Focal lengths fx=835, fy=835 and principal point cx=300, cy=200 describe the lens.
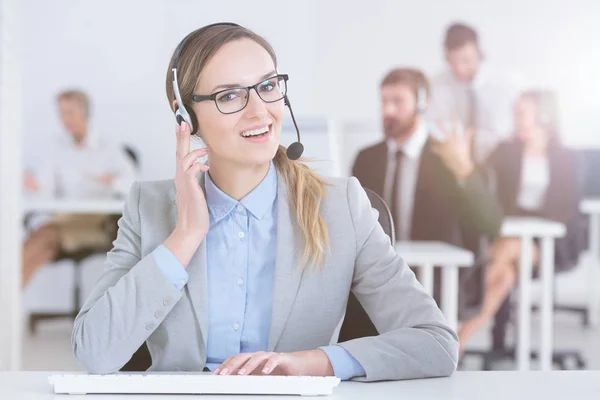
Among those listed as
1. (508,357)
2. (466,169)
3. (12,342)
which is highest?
(466,169)

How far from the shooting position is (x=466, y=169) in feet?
18.6

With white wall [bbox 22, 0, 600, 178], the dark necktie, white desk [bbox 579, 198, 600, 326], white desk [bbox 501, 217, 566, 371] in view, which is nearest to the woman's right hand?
white desk [bbox 501, 217, 566, 371]

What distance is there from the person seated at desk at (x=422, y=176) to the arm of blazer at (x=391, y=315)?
114 inches

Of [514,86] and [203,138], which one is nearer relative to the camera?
[203,138]

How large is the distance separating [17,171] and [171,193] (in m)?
2.19

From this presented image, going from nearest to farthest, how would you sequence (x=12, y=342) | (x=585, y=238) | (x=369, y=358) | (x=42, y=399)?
1. (x=42, y=399)
2. (x=369, y=358)
3. (x=12, y=342)
4. (x=585, y=238)

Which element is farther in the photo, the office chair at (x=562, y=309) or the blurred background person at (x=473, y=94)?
the blurred background person at (x=473, y=94)

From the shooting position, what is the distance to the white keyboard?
102 centimetres

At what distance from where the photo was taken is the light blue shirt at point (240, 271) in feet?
4.63

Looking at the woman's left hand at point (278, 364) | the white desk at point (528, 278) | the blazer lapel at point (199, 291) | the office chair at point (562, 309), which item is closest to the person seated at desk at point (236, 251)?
the blazer lapel at point (199, 291)

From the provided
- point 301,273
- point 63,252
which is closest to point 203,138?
point 301,273

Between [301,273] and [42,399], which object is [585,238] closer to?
[301,273]

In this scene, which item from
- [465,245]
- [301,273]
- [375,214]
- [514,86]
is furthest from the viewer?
[514,86]

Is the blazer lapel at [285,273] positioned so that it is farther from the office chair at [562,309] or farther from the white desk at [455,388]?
the office chair at [562,309]
